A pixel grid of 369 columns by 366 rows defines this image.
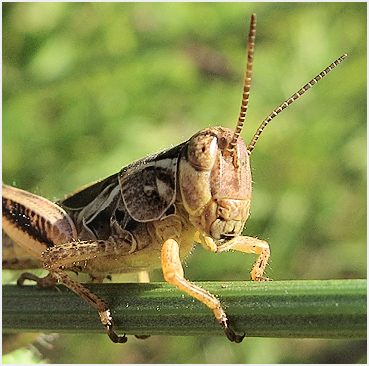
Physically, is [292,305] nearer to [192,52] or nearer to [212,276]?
[212,276]

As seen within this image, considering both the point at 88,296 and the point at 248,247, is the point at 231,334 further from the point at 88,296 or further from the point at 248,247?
the point at 248,247

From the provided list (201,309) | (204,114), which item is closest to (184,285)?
(201,309)

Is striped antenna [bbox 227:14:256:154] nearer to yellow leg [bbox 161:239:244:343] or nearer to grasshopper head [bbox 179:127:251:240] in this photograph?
grasshopper head [bbox 179:127:251:240]

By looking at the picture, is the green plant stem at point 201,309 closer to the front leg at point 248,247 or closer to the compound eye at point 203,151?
the front leg at point 248,247

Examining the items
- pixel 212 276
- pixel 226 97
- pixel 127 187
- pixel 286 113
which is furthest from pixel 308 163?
pixel 127 187

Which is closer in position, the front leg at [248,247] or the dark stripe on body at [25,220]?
the front leg at [248,247]

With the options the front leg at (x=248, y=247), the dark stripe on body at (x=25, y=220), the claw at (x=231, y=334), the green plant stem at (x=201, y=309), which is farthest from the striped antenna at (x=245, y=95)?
the dark stripe on body at (x=25, y=220)

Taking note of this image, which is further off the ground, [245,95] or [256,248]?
[245,95]
